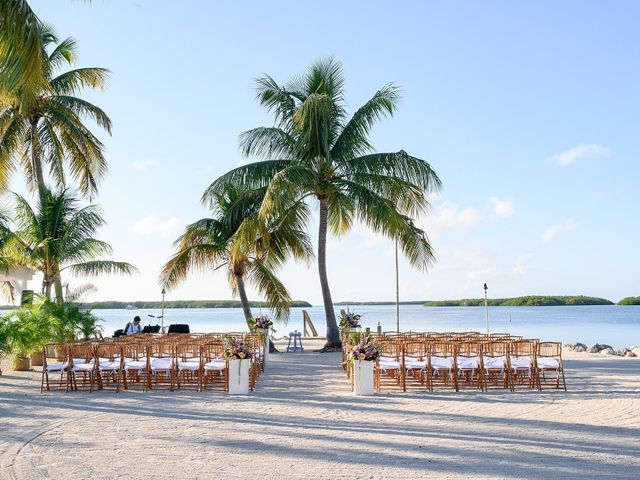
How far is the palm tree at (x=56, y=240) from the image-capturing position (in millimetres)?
20391

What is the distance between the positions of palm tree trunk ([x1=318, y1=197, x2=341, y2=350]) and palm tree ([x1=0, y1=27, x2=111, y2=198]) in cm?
767

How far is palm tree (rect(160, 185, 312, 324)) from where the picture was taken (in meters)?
21.7

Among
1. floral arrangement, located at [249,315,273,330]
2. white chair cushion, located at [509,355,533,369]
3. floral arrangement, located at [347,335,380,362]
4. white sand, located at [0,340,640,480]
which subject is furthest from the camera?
floral arrangement, located at [249,315,273,330]

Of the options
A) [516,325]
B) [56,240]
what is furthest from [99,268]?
[516,325]

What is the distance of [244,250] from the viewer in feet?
67.5

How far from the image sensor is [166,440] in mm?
7746

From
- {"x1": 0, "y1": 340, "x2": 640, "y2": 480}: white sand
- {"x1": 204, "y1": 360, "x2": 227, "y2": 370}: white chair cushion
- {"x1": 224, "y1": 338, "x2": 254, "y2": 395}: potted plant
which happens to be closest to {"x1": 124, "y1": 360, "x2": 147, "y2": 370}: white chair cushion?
{"x1": 0, "y1": 340, "x2": 640, "y2": 480}: white sand

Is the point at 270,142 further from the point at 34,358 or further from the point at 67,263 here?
the point at 34,358

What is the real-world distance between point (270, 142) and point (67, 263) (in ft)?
24.3

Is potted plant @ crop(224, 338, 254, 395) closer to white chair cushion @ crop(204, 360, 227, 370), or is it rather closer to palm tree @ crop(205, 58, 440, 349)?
white chair cushion @ crop(204, 360, 227, 370)

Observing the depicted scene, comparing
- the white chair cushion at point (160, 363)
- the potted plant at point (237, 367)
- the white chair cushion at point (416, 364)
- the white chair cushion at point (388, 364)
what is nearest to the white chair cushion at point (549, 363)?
the white chair cushion at point (416, 364)

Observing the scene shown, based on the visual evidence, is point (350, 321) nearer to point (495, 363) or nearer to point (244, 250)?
point (244, 250)

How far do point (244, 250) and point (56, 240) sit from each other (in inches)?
214

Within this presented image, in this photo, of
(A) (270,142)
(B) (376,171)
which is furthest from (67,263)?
(B) (376,171)
